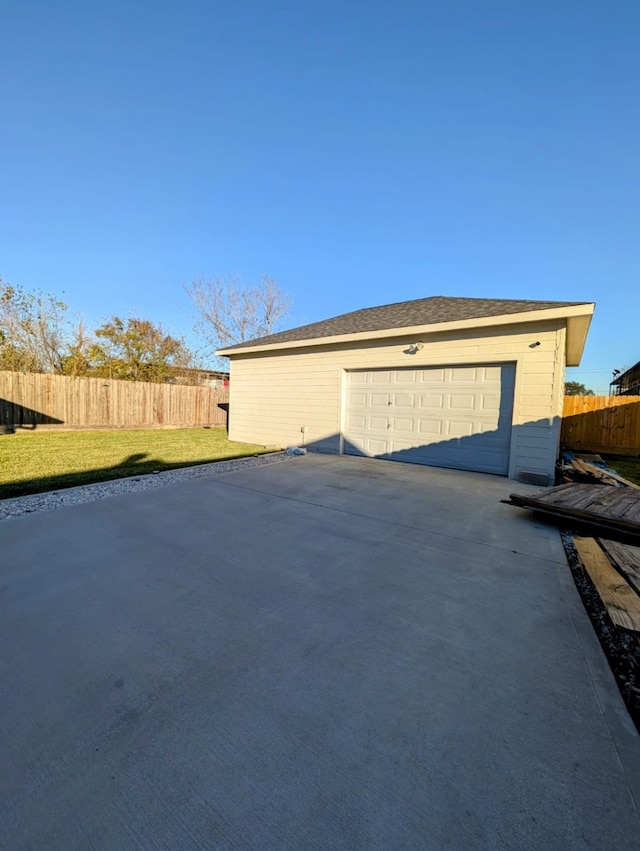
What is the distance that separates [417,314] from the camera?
817cm

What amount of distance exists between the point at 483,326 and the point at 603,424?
785 centimetres

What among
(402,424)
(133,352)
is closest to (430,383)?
(402,424)

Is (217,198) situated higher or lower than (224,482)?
higher

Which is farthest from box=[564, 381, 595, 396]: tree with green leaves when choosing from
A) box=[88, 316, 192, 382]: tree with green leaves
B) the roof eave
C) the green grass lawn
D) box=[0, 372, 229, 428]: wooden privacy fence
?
box=[88, 316, 192, 382]: tree with green leaves

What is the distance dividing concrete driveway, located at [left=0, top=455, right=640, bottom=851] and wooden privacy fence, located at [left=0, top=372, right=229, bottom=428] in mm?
9210

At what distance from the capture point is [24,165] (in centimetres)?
823

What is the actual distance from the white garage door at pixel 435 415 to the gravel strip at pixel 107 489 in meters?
2.66

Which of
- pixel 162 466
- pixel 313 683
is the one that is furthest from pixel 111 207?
pixel 313 683

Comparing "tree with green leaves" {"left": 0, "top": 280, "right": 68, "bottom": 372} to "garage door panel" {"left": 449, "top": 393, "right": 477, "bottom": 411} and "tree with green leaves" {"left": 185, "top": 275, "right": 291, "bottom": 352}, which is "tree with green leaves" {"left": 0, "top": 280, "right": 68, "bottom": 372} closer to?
"tree with green leaves" {"left": 185, "top": 275, "right": 291, "bottom": 352}

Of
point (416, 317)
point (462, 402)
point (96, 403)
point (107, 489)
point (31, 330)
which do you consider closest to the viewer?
point (107, 489)

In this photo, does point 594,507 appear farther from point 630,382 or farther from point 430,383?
point 630,382

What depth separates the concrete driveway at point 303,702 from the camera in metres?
1.09

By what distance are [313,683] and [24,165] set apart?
11.9 m

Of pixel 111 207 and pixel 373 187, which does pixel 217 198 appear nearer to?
pixel 111 207
